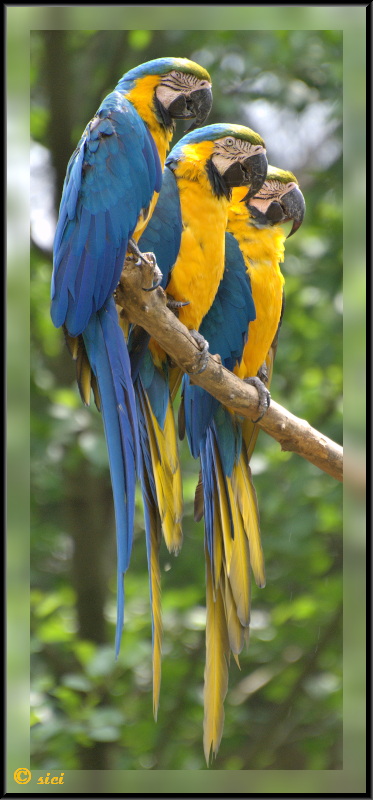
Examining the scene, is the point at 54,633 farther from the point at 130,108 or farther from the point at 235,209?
the point at 130,108

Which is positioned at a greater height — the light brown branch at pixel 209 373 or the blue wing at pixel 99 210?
the blue wing at pixel 99 210

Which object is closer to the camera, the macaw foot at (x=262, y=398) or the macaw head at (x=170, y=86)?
the macaw head at (x=170, y=86)

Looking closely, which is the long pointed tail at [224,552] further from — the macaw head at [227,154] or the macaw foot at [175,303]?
the macaw head at [227,154]

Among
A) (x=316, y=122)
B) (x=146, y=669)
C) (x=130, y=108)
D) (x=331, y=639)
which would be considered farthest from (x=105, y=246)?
(x=146, y=669)

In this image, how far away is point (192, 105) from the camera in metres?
1.26

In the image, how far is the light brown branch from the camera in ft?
3.81

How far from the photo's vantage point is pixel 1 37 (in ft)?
4.41

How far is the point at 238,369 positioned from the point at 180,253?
309mm

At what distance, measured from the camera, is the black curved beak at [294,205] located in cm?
154

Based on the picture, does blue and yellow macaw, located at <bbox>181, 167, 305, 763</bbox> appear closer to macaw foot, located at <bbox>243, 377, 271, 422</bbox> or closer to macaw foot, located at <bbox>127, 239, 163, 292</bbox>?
macaw foot, located at <bbox>243, 377, 271, 422</bbox>

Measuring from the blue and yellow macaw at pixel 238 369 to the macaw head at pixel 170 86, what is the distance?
311 mm

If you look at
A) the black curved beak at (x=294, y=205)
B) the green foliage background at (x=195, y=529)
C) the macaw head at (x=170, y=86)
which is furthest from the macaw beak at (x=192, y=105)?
the black curved beak at (x=294, y=205)

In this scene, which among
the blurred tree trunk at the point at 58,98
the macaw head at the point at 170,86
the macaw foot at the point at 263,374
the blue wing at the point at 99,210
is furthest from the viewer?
the macaw foot at the point at 263,374

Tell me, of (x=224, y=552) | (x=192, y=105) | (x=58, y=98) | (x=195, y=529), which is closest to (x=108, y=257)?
(x=192, y=105)
